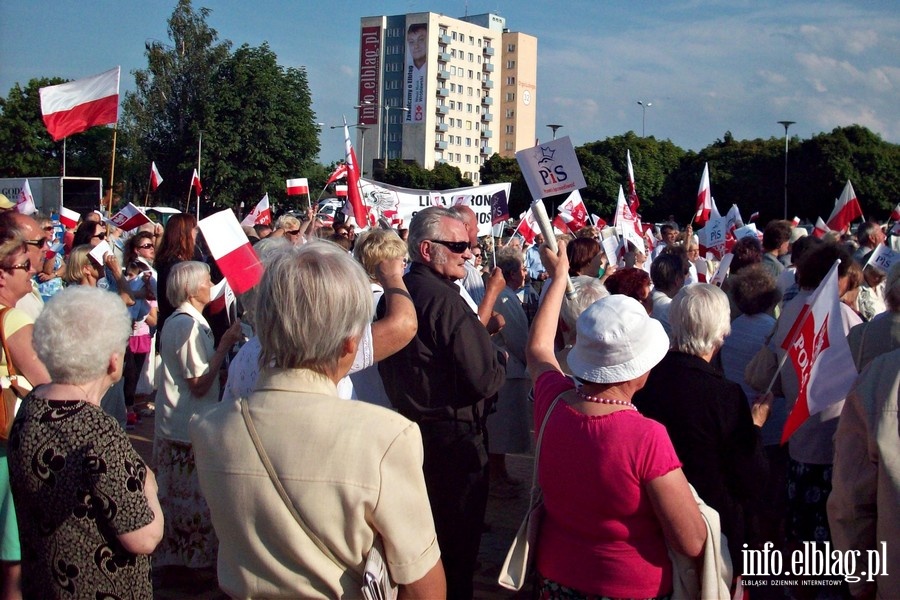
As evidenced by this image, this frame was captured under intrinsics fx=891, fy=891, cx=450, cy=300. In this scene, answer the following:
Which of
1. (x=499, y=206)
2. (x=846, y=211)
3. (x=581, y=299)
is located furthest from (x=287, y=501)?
(x=846, y=211)

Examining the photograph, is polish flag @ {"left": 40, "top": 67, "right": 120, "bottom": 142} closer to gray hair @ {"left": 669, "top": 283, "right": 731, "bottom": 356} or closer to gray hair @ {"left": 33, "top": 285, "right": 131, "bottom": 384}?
gray hair @ {"left": 33, "top": 285, "right": 131, "bottom": 384}

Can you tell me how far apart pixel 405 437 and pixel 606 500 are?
83 cm

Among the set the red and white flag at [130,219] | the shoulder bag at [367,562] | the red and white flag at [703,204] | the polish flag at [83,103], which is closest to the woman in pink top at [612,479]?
the shoulder bag at [367,562]

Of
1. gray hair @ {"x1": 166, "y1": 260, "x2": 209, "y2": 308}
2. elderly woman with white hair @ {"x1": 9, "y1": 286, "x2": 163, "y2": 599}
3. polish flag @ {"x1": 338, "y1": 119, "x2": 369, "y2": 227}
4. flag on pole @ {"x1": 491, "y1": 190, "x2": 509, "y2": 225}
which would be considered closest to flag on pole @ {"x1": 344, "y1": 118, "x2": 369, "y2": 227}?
polish flag @ {"x1": 338, "y1": 119, "x2": 369, "y2": 227}

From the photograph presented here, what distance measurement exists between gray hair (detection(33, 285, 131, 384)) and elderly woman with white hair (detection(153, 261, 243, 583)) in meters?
1.90

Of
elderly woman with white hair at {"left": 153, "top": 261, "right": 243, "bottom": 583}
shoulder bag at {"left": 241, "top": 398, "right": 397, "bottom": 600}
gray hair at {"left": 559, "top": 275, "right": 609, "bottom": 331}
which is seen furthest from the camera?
elderly woman with white hair at {"left": 153, "top": 261, "right": 243, "bottom": 583}

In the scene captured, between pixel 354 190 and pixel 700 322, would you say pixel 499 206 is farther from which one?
pixel 700 322

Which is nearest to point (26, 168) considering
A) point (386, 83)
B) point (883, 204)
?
point (883, 204)

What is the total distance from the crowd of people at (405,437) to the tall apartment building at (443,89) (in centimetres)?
10375

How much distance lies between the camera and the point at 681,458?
10.7 feet

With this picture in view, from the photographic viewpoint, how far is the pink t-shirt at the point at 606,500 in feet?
8.23

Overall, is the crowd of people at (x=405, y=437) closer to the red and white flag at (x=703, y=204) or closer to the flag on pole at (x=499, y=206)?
the flag on pole at (x=499, y=206)

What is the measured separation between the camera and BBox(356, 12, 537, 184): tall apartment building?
111438 mm

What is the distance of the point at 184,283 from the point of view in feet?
15.7
